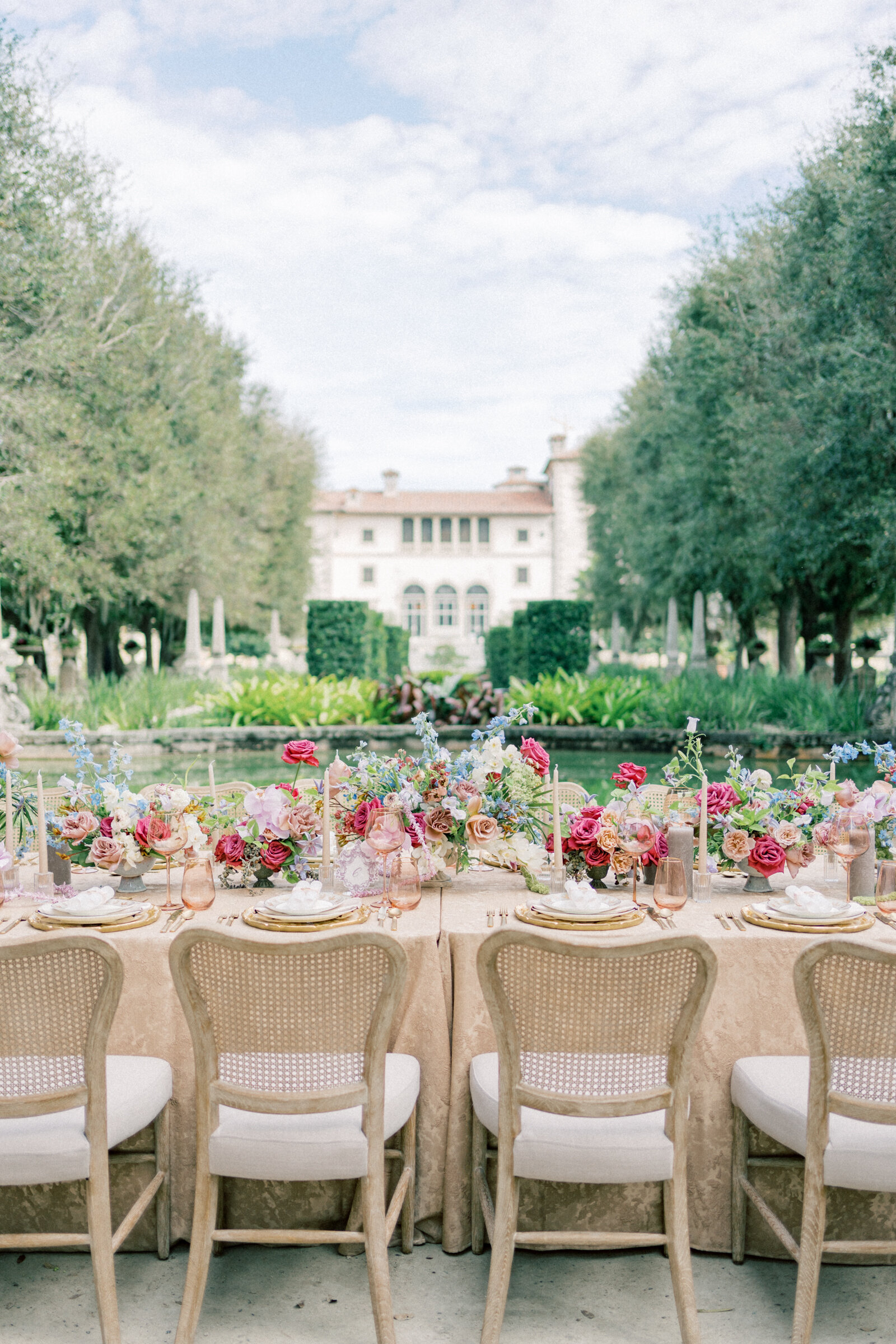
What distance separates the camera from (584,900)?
2582mm

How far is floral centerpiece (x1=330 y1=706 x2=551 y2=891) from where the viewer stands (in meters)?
2.82

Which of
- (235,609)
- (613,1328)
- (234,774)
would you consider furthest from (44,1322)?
(235,609)

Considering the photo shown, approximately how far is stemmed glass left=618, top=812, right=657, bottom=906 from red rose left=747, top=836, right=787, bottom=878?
0.97 feet

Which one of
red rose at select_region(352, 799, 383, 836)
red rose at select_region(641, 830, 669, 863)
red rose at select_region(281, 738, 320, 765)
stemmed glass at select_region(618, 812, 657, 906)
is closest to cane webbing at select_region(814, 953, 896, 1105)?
stemmed glass at select_region(618, 812, 657, 906)

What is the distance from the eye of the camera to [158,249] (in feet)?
49.1

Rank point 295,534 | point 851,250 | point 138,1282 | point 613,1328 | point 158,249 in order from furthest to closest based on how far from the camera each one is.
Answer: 1. point 295,534
2. point 158,249
3. point 851,250
4. point 138,1282
5. point 613,1328

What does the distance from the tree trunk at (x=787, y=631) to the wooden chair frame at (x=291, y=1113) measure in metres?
14.3

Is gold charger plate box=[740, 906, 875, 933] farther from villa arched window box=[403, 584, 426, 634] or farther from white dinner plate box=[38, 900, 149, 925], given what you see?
villa arched window box=[403, 584, 426, 634]

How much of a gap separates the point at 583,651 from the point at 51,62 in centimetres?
1024

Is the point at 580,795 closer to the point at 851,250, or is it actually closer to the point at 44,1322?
the point at 44,1322

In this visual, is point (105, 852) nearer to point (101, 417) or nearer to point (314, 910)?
point (314, 910)

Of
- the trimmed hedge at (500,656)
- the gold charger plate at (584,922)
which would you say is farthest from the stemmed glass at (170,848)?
the trimmed hedge at (500,656)

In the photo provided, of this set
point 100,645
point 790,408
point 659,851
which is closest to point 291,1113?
point 659,851

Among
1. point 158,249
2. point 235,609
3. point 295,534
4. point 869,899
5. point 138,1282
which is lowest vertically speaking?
point 138,1282
